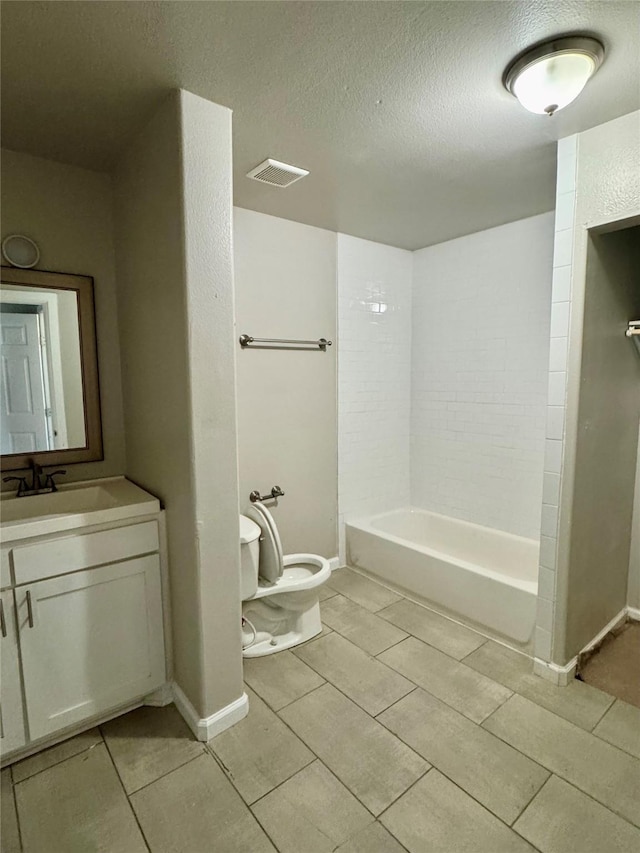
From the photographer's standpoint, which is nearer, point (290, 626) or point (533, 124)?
point (533, 124)

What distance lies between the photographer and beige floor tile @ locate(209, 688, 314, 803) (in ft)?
5.06

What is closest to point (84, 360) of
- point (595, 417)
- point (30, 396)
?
point (30, 396)

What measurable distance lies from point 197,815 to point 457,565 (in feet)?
5.52

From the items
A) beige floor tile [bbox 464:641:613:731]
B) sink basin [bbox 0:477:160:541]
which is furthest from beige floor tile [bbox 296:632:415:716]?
sink basin [bbox 0:477:160:541]

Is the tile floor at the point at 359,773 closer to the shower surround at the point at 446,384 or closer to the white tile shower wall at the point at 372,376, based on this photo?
the shower surround at the point at 446,384

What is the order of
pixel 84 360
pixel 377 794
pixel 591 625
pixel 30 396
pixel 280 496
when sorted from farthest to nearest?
pixel 280 496, pixel 591 625, pixel 84 360, pixel 30 396, pixel 377 794

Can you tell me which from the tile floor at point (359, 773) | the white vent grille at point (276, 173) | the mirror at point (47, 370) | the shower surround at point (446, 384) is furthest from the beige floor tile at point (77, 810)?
the white vent grille at point (276, 173)

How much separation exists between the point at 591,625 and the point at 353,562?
5.03ft

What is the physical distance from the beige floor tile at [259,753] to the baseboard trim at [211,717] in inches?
0.9

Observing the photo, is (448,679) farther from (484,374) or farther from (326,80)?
(326,80)

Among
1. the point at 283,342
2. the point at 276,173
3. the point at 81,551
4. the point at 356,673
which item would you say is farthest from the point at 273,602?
the point at 276,173

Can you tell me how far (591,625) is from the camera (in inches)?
88.0

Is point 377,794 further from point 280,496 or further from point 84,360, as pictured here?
point 84,360

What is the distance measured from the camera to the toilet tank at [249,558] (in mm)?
2100
